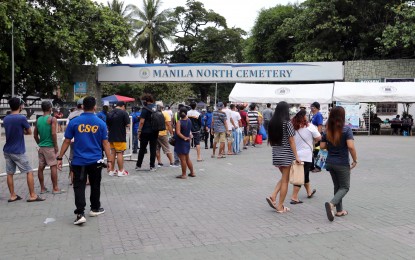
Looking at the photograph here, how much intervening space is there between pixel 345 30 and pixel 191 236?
28.9 meters

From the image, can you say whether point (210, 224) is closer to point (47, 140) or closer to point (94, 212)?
point (94, 212)

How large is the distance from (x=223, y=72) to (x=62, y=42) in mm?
9401

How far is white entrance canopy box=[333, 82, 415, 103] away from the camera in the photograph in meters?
22.0

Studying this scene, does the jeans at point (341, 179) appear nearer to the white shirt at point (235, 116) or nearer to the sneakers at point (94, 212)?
the sneakers at point (94, 212)

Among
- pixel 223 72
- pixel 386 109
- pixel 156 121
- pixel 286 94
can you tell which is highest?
pixel 223 72

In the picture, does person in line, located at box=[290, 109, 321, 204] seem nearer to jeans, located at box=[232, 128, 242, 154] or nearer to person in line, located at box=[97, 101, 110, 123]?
person in line, located at box=[97, 101, 110, 123]

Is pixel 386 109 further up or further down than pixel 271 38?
further down

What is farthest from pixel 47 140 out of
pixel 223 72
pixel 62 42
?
pixel 223 72

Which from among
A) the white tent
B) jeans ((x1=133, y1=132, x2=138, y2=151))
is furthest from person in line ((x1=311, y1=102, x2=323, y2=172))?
the white tent

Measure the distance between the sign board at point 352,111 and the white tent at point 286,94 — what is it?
35.4 inches

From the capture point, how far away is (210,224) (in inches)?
230

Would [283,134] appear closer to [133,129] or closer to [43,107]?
[43,107]

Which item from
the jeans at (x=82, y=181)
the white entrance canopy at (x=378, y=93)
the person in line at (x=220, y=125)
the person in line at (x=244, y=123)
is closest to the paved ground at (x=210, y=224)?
the jeans at (x=82, y=181)

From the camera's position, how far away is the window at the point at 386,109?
1099 inches
